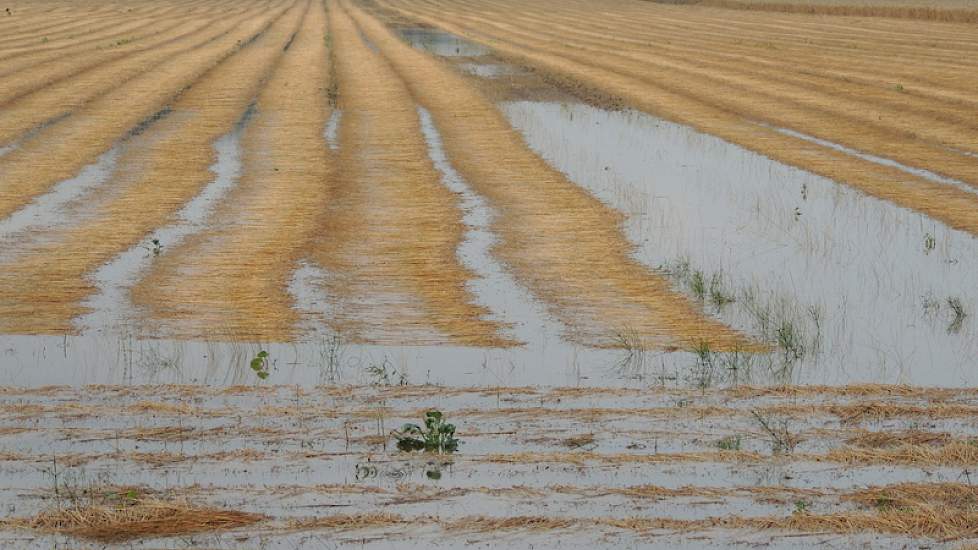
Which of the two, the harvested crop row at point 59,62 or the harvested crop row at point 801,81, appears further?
the harvested crop row at point 59,62

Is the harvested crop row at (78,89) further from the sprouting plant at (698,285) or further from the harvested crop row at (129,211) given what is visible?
the sprouting plant at (698,285)

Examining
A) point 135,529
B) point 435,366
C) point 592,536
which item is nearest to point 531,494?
point 592,536

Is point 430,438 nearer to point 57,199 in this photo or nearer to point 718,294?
point 718,294

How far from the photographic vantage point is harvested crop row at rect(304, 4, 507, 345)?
10.5m

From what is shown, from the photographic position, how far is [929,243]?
13.8 meters

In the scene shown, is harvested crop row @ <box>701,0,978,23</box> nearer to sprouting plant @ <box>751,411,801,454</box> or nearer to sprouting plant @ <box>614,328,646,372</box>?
sprouting plant @ <box>614,328,646,372</box>

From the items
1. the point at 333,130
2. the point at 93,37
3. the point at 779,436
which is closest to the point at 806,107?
the point at 333,130

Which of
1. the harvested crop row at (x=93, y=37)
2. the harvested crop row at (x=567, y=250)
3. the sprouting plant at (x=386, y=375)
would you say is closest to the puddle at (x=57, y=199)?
the harvested crop row at (x=567, y=250)

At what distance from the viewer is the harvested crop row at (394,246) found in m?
10.5

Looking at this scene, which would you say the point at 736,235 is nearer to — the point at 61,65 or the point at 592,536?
the point at 592,536

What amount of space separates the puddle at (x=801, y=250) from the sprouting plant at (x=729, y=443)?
1654 millimetres

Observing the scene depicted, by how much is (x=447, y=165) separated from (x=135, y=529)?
12.3m

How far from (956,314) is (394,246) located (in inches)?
195

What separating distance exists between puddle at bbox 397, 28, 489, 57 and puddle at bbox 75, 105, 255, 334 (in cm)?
1816
